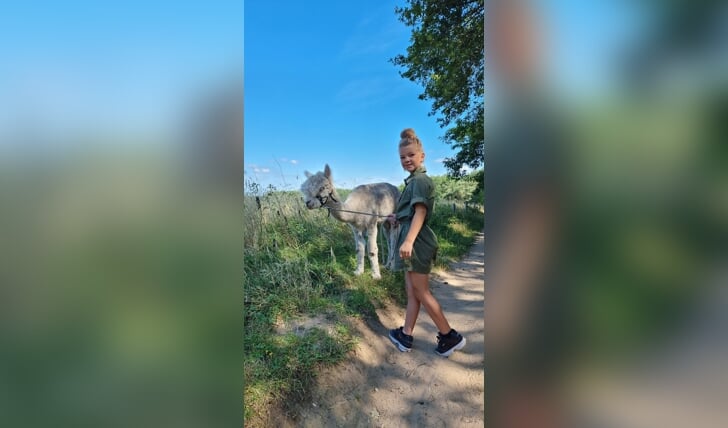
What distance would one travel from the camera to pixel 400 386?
275cm

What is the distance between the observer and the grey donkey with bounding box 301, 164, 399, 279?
496 cm

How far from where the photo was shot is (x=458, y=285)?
5605 mm

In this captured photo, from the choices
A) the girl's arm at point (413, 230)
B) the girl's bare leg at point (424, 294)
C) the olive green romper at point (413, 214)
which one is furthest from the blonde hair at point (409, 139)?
the girl's bare leg at point (424, 294)

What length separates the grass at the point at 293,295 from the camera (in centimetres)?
246

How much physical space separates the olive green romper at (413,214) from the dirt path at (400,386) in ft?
3.08

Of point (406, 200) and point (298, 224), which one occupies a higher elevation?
point (406, 200)

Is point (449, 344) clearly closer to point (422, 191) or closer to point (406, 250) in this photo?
point (406, 250)

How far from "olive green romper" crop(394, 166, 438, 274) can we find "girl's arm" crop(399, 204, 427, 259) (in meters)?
0.07
